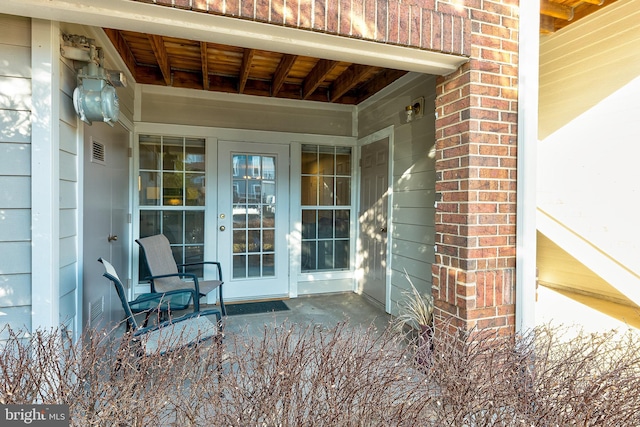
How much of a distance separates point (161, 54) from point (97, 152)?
1.17m

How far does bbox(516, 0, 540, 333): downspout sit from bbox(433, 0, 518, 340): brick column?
0.13 feet

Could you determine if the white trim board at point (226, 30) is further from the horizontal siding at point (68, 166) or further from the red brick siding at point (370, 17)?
the horizontal siding at point (68, 166)

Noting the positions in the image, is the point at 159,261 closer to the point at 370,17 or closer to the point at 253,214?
the point at 253,214

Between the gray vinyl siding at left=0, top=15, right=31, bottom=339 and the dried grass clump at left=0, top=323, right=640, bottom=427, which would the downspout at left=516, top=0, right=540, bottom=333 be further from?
the gray vinyl siding at left=0, top=15, right=31, bottom=339

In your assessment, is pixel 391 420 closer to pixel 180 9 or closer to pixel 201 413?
pixel 201 413

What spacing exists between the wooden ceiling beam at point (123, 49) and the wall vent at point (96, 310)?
2072 millimetres

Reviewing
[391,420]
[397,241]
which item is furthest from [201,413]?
[397,241]

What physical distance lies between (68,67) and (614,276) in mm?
4669

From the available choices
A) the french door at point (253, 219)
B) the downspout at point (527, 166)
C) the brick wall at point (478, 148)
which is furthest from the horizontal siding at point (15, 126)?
the downspout at point (527, 166)

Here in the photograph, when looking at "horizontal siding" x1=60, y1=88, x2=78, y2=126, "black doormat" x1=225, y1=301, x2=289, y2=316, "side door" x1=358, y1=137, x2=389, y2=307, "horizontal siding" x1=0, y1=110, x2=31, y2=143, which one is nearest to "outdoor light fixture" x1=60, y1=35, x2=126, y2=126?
"horizontal siding" x1=60, y1=88, x2=78, y2=126

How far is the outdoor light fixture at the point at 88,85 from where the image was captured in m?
1.99

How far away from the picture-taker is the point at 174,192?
404 centimetres

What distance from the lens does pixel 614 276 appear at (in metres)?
3.15

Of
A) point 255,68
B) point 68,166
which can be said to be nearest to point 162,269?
point 68,166
